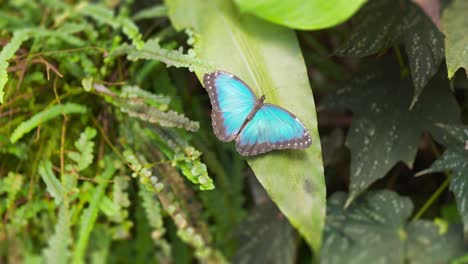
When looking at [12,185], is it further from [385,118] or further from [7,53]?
[385,118]

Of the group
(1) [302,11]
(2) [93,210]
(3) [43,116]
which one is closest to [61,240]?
(2) [93,210]

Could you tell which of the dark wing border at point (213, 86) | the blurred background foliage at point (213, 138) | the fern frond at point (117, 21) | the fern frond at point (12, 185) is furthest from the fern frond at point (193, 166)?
the fern frond at point (12, 185)

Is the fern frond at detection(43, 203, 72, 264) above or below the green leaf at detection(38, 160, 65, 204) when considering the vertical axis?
below

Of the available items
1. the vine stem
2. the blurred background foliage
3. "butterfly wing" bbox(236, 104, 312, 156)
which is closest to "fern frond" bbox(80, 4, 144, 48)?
the blurred background foliage

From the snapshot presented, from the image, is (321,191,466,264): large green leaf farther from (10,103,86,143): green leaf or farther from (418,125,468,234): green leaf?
(10,103,86,143): green leaf

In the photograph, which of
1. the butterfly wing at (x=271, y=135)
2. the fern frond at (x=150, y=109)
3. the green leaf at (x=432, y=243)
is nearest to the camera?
the butterfly wing at (x=271, y=135)

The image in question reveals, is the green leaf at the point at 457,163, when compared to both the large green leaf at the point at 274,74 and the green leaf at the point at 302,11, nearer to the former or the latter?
the large green leaf at the point at 274,74
